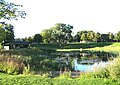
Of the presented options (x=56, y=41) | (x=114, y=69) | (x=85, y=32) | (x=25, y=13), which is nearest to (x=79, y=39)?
(x=85, y=32)

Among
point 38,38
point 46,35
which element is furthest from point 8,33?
point 38,38

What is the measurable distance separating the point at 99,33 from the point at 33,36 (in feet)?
90.2

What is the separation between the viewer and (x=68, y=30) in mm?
129250

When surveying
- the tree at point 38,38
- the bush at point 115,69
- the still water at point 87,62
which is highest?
the tree at point 38,38

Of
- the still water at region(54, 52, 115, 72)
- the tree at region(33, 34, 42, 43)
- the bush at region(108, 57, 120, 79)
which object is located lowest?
the still water at region(54, 52, 115, 72)

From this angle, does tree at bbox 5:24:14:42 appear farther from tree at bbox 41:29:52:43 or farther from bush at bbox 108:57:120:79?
tree at bbox 41:29:52:43

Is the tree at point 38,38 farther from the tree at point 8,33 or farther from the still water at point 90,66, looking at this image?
the still water at point 90,66

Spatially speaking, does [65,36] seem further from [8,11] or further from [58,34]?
[8,11]

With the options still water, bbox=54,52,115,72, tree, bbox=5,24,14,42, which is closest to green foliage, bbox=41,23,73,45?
tree, bbox=5,24,14,42

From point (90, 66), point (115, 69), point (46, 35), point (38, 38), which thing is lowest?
point (90, 66)

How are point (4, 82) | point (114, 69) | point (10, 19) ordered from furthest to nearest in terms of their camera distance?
1. point (10, 19)
2. point (114, 69)
3. point (4, 82)

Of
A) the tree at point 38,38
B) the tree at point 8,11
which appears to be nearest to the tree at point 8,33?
the tree at point 8,11

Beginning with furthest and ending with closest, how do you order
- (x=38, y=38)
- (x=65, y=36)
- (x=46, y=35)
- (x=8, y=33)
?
(x=65, y=36) → (x=38, y=38) → (x=46, y=35) → (x=8, y=33)

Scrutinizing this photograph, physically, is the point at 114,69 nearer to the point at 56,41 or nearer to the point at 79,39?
the point at 56,41
